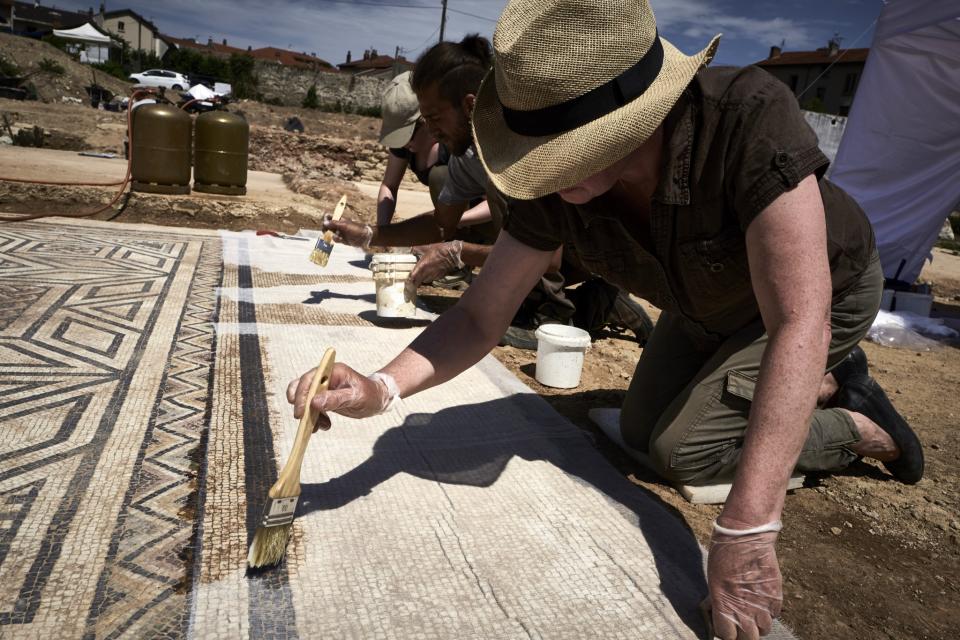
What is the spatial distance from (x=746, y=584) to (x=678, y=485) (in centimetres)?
71

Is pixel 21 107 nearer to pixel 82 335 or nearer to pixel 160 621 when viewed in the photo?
pixel 82 335

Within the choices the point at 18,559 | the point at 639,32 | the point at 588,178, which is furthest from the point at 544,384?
the point at 18,559

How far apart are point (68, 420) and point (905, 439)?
102 inches

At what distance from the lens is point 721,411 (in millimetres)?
1813

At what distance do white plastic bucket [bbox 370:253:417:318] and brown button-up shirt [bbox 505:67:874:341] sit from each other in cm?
140

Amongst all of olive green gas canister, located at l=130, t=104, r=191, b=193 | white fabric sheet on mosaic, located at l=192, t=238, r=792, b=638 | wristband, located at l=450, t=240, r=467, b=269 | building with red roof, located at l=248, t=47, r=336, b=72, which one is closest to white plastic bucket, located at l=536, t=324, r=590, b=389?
white fabric sheet on mosaic, located at l=192, t=238, r=792, b=638

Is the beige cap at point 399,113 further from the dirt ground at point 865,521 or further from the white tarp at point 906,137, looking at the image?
the white tarp at point 906,137

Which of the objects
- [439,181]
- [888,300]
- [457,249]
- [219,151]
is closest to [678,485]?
[457,249]

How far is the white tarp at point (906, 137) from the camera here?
5.16 meters

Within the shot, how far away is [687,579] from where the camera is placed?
1.49 meters

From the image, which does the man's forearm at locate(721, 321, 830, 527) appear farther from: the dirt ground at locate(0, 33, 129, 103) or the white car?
the white car

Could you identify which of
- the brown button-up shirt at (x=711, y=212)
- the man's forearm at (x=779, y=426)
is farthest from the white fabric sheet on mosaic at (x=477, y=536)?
the brown button-up shirt at (x=711, y=212)

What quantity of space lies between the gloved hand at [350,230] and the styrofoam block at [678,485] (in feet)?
4.79

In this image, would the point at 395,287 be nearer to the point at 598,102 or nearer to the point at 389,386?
the point at 389,386
